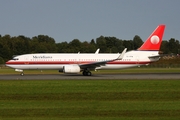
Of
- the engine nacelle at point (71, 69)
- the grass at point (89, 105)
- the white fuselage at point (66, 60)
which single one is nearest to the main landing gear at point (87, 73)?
the white fuselage at point (66, 60)

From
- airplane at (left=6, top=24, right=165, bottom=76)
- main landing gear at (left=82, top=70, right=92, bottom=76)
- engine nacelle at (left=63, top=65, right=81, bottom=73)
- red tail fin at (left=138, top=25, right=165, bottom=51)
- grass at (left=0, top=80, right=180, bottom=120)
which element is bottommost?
grass at (left=0, top=80, right=180, bottom=120)

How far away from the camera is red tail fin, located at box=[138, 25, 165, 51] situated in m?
50.4

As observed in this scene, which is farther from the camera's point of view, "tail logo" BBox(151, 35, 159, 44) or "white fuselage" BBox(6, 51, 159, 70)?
"tail logo" BBox(151, 35, 159, 44)

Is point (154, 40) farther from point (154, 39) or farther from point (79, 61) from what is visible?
point (79, 61)

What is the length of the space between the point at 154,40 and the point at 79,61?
11.0 metres

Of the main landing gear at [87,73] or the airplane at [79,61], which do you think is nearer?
the airplane at [79,61]

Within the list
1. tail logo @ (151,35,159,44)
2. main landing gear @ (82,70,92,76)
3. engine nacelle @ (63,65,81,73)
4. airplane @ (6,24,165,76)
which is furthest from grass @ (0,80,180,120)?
tail logo @ (151,35,159,44)

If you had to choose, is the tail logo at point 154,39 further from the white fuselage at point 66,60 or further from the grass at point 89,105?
the grass at point 89,105

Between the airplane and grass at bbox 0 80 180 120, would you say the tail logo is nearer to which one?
the airplane

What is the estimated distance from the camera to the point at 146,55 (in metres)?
49.4

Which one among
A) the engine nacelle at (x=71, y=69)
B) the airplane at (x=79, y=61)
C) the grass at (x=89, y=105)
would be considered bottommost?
the grass at (x=89, y=105)

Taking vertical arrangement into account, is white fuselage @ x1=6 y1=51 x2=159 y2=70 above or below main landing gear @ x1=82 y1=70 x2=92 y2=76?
above

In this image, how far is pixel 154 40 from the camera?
5062 cm

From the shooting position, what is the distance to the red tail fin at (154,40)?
50375mm
